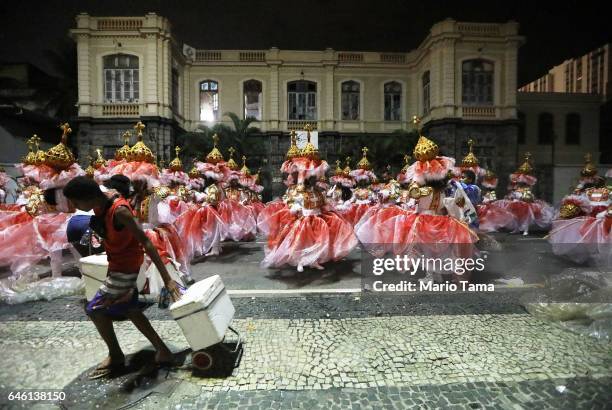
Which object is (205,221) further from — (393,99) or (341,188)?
(393,99)

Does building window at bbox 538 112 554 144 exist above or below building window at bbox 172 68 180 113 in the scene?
below

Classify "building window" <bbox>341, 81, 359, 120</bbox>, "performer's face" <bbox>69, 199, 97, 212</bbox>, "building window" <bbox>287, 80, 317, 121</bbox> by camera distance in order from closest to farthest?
"performer's face" <bbox>69, 199, 97, 212</bbox>, "building window" <bbox>287, 80, 317, 121</bbox>, "building window" <bbox>341, 81, 359, 120</bbox>

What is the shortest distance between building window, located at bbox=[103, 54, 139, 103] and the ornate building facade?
63 millimetres

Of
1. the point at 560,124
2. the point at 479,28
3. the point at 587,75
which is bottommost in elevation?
the point at 560,124

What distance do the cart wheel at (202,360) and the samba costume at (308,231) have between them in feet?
10.5

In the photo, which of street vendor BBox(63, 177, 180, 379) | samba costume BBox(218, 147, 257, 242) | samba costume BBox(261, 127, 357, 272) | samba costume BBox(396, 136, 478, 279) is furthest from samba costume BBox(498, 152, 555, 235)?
street vendor BBox(63, 177, 180, 379)

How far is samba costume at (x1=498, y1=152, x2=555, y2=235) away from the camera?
11352mm

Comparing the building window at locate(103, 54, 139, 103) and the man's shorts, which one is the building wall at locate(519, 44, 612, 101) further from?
the man's shorts

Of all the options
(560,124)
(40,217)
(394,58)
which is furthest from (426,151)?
(560,124)

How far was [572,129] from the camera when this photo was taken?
2691 centimetres

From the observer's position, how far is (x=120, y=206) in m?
2.53

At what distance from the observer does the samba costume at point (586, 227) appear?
6348 mm

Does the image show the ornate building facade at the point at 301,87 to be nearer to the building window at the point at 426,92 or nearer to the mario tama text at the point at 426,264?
the building window at the point at 426,92

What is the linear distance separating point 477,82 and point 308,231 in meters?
21.3
